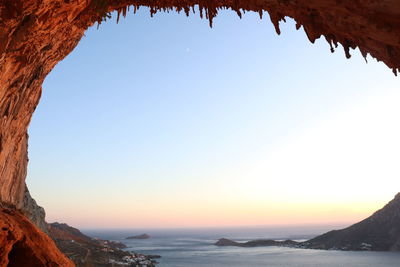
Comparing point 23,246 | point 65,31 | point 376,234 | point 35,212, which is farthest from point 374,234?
point 65,31

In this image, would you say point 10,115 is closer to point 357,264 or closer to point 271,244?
point 357,264

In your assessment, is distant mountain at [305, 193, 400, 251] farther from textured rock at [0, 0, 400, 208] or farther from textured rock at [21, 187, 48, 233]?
textured rock at [0, 0, 400, 208]

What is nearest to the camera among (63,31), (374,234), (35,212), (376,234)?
(63,31)

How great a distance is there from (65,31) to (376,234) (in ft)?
524

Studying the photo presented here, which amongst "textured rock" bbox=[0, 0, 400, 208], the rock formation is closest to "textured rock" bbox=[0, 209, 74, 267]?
the rock formation

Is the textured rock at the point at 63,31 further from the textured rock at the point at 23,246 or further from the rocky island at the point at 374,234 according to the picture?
the rocky island at the point at 374,234

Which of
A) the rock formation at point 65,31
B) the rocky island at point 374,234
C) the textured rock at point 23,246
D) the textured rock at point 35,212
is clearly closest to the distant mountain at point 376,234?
the rocky island at point 374,234

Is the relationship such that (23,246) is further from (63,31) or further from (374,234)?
(374,234)

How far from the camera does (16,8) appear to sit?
9.70 meters

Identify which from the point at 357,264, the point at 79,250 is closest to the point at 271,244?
the point at 357,264

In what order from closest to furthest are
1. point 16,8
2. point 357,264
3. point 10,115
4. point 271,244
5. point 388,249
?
point 16,8 < point 10,115 < point 357,264 < point 388,249 < point 271,244

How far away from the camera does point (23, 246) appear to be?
1346 centimetres

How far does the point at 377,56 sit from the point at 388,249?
149386 millimetres

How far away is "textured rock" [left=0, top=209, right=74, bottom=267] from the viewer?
12.6 metres
